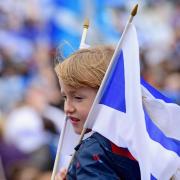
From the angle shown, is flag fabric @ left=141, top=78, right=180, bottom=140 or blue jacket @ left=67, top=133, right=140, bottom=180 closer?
blue jacket @ left=67, top=133, right=140, bottom=180

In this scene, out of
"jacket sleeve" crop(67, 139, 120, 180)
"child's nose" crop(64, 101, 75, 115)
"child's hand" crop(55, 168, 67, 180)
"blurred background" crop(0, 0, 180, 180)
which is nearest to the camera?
"jacket sleeve" crop(67, 139, 120, 180)

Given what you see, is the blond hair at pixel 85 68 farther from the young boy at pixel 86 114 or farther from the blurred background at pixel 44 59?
the blurred background at pixel 44 59

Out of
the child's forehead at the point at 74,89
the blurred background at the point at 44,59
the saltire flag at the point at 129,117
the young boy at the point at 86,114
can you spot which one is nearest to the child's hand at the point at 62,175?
the young boy at the point at 86,114

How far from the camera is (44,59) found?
32.8ft

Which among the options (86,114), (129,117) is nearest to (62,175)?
(86,114)

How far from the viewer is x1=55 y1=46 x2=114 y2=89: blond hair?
373cm

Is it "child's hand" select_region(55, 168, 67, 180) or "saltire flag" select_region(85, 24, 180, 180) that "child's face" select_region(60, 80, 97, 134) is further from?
"child's hand" select_region(55, 168, 67, 180)

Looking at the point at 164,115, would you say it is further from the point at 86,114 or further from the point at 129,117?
the point at 86,114

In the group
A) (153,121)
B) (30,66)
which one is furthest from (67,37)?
(153,121)

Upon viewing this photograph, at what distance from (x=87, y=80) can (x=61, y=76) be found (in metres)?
0.12

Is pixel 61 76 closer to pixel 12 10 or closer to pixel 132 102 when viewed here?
pixel 132 102

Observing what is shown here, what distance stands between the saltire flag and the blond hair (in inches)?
2.3

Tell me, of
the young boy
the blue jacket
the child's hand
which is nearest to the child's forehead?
the young boy

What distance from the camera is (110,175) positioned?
140 inches
